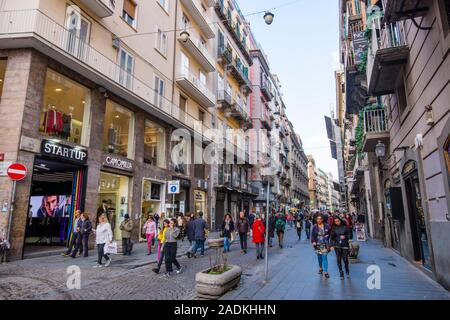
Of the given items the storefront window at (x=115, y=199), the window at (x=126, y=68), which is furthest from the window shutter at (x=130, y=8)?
the storefront window at (x=115, y=199)

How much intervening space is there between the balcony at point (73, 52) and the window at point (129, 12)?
3.21 metres

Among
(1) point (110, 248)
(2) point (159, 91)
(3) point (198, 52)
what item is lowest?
(1) point (110, 248)

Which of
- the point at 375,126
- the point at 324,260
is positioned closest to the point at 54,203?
the point at 324,260

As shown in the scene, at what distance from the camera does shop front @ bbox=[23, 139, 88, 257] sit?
41.6 feet

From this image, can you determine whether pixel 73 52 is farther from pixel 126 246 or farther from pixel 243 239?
pixel 243 239

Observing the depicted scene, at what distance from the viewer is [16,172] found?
390 inches

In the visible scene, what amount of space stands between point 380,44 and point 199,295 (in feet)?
34.8

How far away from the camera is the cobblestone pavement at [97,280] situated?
21.2 feet

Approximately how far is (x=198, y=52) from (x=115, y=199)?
A: 13.1 metres

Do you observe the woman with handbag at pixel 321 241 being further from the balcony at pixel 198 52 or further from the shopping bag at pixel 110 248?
the balcony at pixel 198 52

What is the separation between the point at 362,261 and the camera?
11016 mm

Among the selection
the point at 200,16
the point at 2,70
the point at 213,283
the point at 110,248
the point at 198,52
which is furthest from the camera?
the point at 200,16

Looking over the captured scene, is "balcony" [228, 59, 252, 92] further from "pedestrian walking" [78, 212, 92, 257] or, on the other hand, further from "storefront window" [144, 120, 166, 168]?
"pedestrian walking" [78, 212, 92, 257]
